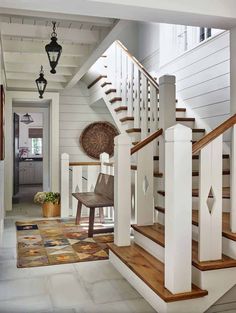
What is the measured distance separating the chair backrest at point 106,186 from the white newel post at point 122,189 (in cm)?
128

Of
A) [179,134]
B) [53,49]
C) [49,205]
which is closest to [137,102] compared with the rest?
[53,49]

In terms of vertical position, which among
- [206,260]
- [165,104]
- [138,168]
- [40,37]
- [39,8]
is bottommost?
[206,260]

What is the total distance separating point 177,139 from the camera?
2.29m

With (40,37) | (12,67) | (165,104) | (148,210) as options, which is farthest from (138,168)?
(12,67)

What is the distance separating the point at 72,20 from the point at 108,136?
390 centimetres

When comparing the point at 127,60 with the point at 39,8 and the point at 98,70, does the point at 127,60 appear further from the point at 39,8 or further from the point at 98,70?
the point at 39,8

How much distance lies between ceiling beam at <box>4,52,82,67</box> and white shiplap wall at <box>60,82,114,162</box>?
2.04 meters

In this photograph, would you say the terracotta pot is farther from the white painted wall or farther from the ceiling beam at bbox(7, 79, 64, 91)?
the white painted wall

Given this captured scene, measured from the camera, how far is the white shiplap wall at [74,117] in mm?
7266

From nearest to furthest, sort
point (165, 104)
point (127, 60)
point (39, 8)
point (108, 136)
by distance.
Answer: point (39, 8) < point (165, 104) < point (127, 60) < point (108, 136)

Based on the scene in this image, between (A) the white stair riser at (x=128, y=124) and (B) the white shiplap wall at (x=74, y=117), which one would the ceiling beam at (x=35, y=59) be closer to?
(A) the white stair riser at (x=128, y=124)

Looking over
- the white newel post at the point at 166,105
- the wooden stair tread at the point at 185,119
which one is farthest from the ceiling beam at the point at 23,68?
the white newel post at the point at 166,105

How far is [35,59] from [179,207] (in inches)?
145

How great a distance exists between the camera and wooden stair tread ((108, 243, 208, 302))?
2330 mm
